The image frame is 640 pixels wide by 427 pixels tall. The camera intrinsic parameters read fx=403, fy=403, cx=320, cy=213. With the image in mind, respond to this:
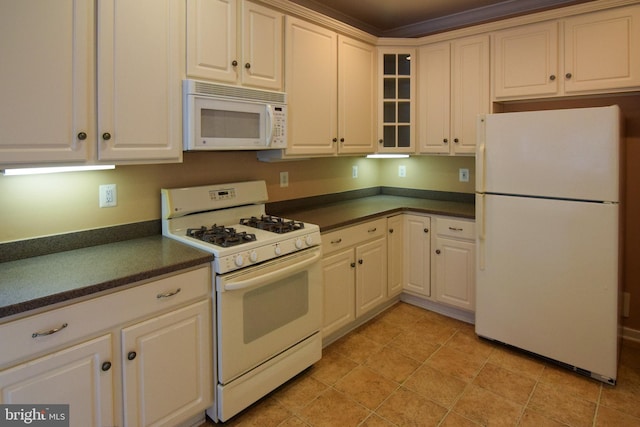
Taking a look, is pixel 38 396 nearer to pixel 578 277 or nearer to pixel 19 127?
pixel 19 127

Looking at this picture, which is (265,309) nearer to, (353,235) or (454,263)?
(353,235)

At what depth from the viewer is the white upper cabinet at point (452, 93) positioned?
3.14 metres

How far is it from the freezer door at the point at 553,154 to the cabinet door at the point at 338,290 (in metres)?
1.06

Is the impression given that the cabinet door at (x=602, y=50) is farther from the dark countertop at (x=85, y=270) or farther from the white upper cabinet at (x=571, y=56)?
the dark countertop at (x=85, y=270)

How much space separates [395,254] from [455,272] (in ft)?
1.62

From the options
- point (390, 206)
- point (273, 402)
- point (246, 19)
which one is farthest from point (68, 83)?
point (390, 206)

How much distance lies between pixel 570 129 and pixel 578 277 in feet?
2.89

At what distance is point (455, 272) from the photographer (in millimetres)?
3172

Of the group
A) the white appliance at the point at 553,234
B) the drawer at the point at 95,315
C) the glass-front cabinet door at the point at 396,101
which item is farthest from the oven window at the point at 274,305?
the glass-front cabinet door at the point at 396,101

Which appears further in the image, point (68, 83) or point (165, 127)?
point (165, 127)

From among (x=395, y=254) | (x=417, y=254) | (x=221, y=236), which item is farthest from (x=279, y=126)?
(x=417, y=254)

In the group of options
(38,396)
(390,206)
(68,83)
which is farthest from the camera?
(390,206)

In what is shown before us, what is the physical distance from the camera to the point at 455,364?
8.64 ft

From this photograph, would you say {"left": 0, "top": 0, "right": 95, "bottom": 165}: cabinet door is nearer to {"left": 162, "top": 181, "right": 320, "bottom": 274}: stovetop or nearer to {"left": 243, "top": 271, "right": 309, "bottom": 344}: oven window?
{"left": 162, "top": 181, "right": 320, "bottom": 274}: stovetop
